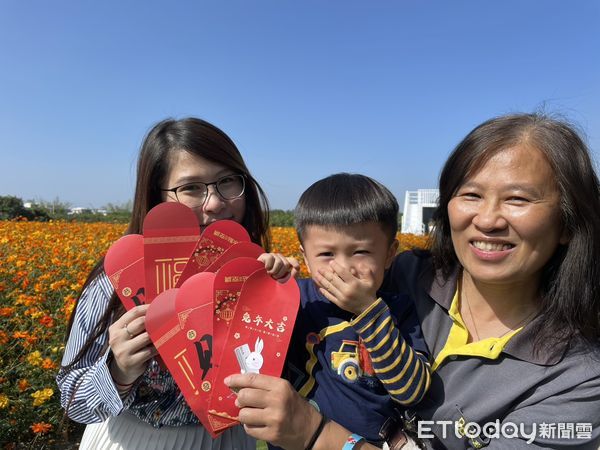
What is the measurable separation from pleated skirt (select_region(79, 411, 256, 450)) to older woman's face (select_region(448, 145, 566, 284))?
1.09m

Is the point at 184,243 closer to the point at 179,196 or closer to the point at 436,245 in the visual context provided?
the point at 179,196

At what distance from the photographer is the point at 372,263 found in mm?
1334

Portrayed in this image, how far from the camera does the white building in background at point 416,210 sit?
68.9 feet

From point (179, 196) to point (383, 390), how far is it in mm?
929

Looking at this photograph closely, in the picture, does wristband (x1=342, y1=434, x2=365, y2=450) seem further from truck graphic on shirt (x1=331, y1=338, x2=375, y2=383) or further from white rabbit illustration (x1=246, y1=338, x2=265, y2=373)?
white rabbit illustration (x1=246, y1=338, x2=265, y2=373)

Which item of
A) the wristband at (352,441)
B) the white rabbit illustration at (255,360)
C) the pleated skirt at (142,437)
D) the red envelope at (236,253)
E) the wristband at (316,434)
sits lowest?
the pleated skirt at (142,437)

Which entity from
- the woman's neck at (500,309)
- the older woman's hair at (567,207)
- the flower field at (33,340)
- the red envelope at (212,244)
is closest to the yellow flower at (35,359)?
the flower field at (33,340)

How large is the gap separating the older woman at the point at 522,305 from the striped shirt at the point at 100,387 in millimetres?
489

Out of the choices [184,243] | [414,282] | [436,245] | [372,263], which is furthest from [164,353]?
[436,245]

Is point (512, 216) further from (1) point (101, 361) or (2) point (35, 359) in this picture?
(2) point (35, 359)

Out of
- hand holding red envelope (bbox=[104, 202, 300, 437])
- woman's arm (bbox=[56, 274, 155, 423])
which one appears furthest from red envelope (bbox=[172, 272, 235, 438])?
woman's arm (bbox=[56, 274, 155, 423])

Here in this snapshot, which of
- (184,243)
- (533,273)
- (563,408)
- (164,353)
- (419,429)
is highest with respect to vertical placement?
(184,243)

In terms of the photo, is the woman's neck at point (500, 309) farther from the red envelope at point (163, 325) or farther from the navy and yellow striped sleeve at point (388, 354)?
the red envelope at point (163, 325)

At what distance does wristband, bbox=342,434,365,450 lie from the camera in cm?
116
